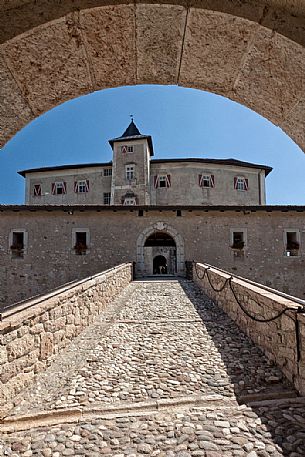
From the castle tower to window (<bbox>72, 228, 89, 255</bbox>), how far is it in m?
9.81

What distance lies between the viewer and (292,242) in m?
15.4

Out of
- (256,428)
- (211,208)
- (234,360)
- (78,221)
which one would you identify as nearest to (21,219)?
(78,221)

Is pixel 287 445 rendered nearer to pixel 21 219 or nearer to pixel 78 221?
pixel 78 221

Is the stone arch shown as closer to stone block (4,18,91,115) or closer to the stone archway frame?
stone block (4,18,91,115)

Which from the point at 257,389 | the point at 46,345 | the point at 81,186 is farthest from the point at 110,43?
the point at 81,186

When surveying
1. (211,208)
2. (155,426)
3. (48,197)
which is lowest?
(155,426)

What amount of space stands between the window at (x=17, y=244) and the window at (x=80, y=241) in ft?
8.29

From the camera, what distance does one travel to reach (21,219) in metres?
15.2

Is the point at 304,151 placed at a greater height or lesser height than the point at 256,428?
greater

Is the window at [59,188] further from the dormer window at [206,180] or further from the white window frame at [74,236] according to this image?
the white window frame at [74,236]

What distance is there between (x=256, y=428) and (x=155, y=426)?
84cm

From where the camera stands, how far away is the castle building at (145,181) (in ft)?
84.4

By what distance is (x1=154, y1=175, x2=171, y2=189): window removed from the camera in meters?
26.7

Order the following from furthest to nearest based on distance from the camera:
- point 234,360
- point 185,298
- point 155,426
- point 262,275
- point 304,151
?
point 262,275, point 185,298, point 234,360, point 155,426, point 304,151
